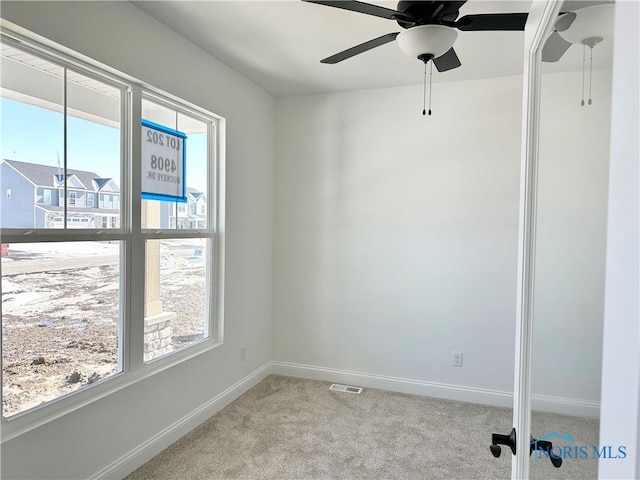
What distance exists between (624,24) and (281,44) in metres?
2.53

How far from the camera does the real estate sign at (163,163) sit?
7.99 ft

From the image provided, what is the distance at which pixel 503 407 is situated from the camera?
318cm

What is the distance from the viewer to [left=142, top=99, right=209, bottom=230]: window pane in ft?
8.29

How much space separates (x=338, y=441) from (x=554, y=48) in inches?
99.4

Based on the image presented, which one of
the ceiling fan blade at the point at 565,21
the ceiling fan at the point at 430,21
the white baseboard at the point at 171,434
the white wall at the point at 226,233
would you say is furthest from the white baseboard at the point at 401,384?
the ceiling fan blade at the point at 565,21

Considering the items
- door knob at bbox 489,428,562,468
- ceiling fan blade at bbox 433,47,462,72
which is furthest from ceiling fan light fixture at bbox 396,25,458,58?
door knob at bbox 489,428,562,468

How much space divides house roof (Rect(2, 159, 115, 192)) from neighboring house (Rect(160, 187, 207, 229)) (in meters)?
0.51

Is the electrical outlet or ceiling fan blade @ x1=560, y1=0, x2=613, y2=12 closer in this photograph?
ceiling fan blade @ x1=560, y1=0, x2=613, y2=12

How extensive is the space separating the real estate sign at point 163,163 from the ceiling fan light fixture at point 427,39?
5.28ft

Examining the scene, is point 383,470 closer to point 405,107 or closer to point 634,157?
point 634,157

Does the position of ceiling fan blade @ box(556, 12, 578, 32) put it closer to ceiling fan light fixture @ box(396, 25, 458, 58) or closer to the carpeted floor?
ceiling fan light fixture @ box(396, 25, 458, 58)

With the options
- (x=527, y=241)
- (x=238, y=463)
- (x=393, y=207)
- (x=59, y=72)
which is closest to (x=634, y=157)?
(x=527, y=241)

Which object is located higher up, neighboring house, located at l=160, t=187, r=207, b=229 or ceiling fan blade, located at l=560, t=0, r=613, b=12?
ceiling fan blade, located at l=560, t=0, r=613, b=12

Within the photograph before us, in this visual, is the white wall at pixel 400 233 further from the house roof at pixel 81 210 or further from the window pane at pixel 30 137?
the window pane at pixel 30 137
